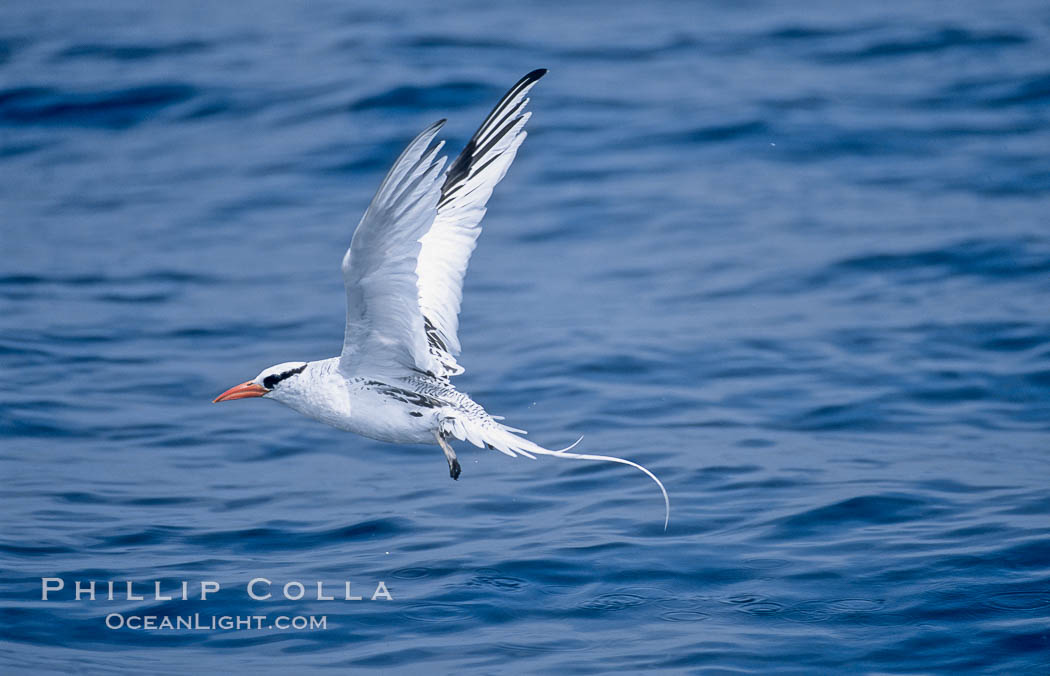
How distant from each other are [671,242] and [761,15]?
22.2 feet

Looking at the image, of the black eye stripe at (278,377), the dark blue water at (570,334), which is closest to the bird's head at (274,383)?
the black eye stripe at (278,377)

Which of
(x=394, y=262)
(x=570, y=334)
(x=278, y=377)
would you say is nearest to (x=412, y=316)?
(x=394, y=262)

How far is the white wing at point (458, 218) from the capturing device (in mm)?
8773

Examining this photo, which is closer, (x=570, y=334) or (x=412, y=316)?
(x=412, y=316)

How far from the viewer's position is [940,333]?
13.1 metres

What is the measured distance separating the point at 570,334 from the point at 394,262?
6.51 m

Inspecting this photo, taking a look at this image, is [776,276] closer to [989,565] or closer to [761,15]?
[989,565]

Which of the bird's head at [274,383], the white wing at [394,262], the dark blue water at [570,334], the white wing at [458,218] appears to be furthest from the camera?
the dark blue water at [570,334]

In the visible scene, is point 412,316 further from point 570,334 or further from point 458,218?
point 570,334

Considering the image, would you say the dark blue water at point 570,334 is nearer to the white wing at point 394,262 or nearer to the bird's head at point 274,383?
the bird's head at point 274,383

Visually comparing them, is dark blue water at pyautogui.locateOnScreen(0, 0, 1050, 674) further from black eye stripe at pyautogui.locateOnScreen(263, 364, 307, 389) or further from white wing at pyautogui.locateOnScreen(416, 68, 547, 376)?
white wing at pyautogui.locateOnScreen(416, 68, 547, 376)

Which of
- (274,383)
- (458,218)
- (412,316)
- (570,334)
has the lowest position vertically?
(570,334)

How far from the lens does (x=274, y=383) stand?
8359 millimetres

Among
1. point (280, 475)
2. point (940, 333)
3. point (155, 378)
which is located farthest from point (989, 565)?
point (155, 378)
